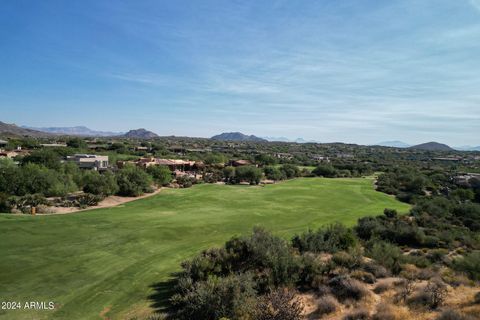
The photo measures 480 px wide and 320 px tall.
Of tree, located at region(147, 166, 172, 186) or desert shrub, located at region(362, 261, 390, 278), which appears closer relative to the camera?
desert shrub, located at region(362, 261, 390, 278)

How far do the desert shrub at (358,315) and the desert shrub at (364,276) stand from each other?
347 cm

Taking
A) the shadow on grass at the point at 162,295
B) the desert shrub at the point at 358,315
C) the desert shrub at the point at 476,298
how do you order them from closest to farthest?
the desert shrub at the point at 358,315 → the desert shrub at the point at 476,298 → the shadow on grass at the point at 162,295

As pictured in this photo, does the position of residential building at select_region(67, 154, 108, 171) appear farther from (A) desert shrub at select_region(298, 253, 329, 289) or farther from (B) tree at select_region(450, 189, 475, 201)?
(B) tree at select_region(450, 189, 475, 201)

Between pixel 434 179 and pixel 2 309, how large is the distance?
70.7m

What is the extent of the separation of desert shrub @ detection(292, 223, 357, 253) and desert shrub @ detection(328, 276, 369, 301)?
433 cm

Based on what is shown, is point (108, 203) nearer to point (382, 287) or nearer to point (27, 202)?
point (27, 202)

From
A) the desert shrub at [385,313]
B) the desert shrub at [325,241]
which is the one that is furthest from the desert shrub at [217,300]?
the desert shrub at [325,241]

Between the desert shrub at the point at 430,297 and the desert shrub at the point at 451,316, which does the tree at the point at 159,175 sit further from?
the desert shrub at the point at 451,316

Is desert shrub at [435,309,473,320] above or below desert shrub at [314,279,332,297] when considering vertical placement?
above

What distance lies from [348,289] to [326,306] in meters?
1.77

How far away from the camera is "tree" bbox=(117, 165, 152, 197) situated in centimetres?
4100

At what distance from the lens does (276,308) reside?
10727 mm

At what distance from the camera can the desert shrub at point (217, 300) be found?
11.2 meters

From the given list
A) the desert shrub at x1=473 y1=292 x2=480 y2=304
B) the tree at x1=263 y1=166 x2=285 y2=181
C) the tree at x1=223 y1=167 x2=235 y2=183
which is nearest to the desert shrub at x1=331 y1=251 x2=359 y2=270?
the desert shrub at x1=473 y1=292 x2=480 y2=304
